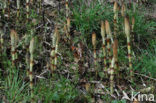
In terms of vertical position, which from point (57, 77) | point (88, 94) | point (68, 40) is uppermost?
point (68, 40)

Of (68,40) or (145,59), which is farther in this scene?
(68,40)

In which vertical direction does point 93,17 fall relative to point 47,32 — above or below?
above

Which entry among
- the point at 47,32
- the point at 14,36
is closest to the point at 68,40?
the point at 47,32

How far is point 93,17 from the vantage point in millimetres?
3322

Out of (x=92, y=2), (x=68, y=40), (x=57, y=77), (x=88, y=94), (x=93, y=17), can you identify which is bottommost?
(x=88, y=94)

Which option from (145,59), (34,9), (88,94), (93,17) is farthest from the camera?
(34,9)

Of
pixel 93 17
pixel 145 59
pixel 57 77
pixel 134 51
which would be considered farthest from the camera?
pixel 93 17

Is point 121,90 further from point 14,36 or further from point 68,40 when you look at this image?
point 14,36

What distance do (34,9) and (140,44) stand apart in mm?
1727

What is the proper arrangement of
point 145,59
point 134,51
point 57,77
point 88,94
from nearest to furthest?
point 88,94
point 57,77
point 145,59
point 134,51

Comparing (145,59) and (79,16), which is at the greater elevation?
(79,16)

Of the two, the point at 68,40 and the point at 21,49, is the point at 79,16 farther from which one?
the point at 21,49

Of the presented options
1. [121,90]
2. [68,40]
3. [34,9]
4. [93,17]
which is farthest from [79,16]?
[121,90]

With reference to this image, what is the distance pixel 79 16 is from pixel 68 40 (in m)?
0.45
